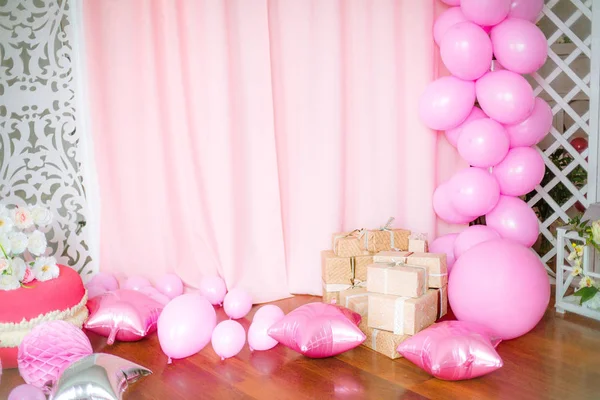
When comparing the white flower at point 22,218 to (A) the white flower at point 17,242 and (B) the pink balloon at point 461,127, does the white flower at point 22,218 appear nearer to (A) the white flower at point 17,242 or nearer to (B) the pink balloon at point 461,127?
(A) the white flower at point 17,242

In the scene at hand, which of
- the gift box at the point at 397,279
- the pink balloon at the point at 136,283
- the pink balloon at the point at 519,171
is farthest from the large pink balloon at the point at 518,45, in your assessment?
the pink balloon at the point at 136,283

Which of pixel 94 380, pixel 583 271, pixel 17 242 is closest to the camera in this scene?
pixel 94 380

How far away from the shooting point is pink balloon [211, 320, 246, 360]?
2.10m

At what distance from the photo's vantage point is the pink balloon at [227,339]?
6.89 ft

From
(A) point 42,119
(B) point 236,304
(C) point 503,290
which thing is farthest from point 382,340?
(A) point 42,119

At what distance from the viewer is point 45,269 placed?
7.33ft

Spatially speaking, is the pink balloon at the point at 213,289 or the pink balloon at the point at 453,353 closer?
the pink balloon at the point at 453,353

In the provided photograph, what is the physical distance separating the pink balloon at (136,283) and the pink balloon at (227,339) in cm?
71

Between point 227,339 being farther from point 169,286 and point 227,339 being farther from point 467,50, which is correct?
point 467,50

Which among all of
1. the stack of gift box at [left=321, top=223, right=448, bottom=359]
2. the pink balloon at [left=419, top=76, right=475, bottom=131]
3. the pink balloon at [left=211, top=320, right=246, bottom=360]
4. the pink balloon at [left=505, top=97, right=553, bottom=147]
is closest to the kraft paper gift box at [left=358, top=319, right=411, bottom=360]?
the stack of gift box at [left=321, top=223, right=448, bottom=359]

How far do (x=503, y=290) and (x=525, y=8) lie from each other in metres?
1.38

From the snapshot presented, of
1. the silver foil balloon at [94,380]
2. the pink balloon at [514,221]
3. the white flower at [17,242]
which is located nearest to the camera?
the silver foil balloon at [94,380]

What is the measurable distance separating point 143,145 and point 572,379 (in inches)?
82.5

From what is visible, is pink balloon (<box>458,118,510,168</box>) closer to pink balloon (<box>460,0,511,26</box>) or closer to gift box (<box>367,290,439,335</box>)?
pink balloon (<box>460,0,511,26</box>)
